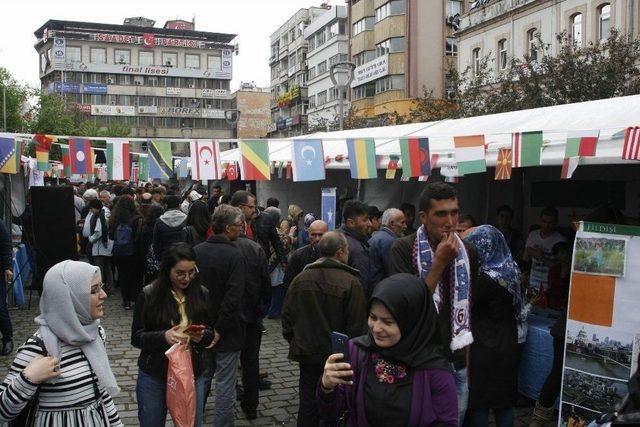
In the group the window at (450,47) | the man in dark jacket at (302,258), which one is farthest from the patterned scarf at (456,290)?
the window at (450,47)

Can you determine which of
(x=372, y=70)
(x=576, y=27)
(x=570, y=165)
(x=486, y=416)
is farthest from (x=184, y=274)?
(x=372, y=70)

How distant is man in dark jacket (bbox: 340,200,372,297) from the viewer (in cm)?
541

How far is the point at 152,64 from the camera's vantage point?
8444 centimetres

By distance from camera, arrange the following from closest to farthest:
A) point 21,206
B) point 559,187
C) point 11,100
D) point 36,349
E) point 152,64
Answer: point 36,349
point 559,187
point 21,206
point 11,100
point 152,64

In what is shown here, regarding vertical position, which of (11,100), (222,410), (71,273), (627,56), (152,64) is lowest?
(222,410)

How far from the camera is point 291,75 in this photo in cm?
7156

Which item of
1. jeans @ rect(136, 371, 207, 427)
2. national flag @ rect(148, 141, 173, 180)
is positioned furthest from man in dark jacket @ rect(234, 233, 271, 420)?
national flag @ rect(148, 141, 173, 180)

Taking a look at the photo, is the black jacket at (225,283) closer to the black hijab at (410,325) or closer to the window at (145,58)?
the black hijab at (410,325)

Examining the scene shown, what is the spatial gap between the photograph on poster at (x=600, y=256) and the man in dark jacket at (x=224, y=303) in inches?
103

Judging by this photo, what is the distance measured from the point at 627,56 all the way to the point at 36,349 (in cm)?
1858

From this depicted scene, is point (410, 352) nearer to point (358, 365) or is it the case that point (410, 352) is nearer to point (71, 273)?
point (358, 365)

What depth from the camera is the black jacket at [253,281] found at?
513 centimetres

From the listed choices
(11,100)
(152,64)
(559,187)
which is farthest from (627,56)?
(152,64)

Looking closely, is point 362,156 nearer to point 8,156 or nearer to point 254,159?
point 254,159
